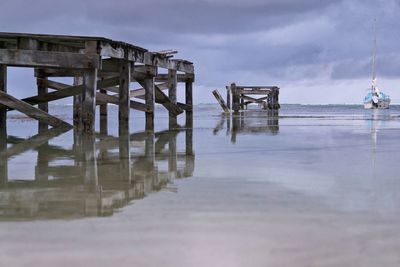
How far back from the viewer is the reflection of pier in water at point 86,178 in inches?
151

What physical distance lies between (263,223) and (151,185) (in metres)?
1.86

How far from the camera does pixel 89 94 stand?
12133 mm

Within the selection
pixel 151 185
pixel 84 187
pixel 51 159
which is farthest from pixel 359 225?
pixel 51 159

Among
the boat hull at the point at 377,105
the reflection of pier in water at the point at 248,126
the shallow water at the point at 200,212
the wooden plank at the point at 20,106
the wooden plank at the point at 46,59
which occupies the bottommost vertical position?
the shallow water at the point at 200,212

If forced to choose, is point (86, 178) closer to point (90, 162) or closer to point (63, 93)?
point (90, 162)

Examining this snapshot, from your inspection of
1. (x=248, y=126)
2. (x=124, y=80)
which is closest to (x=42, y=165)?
(x=124, y=80)

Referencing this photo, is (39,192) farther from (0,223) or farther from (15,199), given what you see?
(0,223)

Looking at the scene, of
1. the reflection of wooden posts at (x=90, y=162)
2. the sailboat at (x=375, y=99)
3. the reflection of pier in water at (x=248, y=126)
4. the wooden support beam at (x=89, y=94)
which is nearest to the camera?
the reflection of wooden posts at (x=90, y=162)

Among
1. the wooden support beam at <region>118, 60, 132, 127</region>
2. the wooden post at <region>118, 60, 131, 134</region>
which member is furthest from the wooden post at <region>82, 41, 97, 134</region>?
the wooden support beam at <region>118, 60, 132, 127</region>

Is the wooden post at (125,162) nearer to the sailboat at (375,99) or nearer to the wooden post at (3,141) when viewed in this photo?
the wooden post at (3,141)

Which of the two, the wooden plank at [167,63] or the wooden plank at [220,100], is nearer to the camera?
the wooden plank at [167,63]

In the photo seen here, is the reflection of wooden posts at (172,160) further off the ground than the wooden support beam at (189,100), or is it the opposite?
the wooden support beam at (189,100)

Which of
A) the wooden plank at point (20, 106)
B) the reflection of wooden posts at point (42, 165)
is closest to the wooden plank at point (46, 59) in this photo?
the wooden plank at point (20, 106)

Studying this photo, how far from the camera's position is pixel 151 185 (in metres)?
4.95
